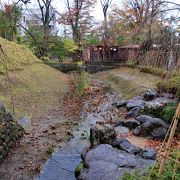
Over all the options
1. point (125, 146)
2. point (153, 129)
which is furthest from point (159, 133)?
point (125, 146)

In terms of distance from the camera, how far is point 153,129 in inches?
259

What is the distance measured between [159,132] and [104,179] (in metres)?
2.82

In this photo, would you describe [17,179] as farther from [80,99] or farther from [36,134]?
[80,99]

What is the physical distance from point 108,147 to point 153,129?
188 centimetres

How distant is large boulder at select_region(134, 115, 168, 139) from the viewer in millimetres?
6449

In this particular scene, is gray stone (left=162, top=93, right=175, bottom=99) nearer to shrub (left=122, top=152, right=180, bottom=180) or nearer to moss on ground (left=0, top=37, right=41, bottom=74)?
shrub (left=122, top=152, right=180, bottom=180)

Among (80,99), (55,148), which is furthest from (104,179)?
(80,99)

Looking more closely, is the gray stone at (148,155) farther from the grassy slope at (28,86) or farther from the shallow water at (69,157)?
the grassy slope at (28,86)

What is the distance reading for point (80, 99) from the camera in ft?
38.4

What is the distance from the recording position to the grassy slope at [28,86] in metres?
9.04

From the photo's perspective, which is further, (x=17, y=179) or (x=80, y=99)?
(x=80, y=99)

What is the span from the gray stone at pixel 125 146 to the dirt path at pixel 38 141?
1.41 m

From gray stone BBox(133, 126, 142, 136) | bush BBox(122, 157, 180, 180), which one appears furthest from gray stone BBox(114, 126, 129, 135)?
bush BBox(122, 157, 180, 180)

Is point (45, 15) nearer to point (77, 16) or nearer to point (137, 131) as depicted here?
point (77, 16)
